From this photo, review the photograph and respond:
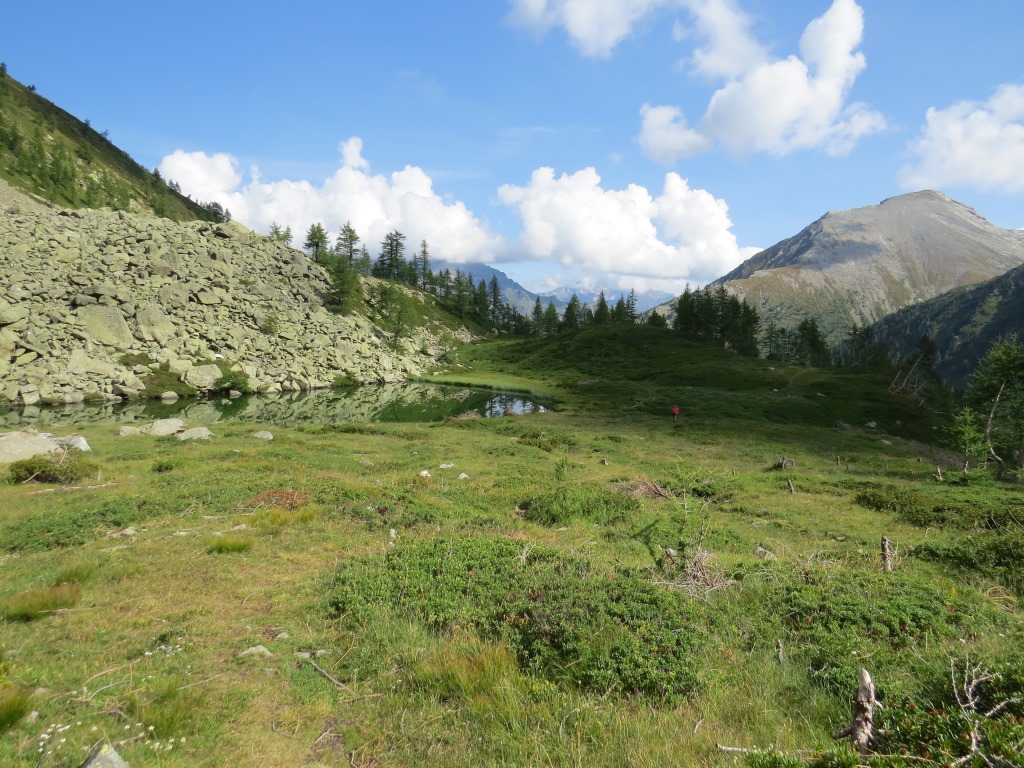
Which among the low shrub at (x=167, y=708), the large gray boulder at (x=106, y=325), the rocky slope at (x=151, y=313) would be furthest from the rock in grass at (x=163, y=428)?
the large gray boulder at (x=106, y=325)

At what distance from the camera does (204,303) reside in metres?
74.3

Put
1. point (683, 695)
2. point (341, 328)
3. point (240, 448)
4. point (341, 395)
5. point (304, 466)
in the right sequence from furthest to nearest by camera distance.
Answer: point (341, 328), point (341, 395), point (240, 448), point (304, 466), point (683, 695)

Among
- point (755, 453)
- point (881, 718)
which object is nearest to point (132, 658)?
point (881, 718)

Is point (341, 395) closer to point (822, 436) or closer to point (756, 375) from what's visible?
point (822, 436)

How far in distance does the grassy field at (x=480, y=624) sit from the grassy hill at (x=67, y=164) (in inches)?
5639

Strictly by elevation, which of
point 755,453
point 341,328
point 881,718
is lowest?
point 755,453

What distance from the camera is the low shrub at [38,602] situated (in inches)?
318

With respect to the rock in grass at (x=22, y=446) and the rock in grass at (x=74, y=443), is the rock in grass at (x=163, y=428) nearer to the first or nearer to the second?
the rock in grass at (x=74, y=443)

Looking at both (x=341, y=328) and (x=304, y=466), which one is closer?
(x=304, y=466)

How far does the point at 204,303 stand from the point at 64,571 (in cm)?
7781

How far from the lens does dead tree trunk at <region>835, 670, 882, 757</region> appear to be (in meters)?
4.51

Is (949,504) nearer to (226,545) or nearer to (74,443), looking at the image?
(226,545)

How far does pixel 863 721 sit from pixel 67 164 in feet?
650

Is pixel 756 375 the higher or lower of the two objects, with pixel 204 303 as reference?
lower
